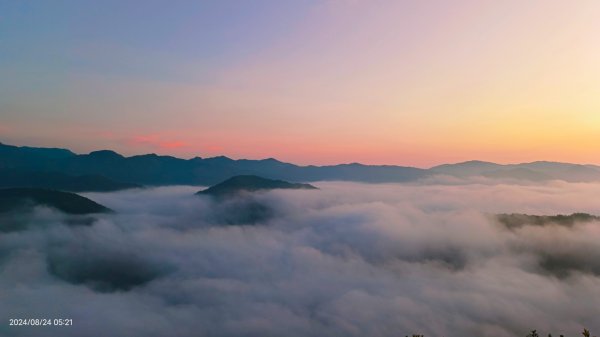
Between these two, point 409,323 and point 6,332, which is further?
point 409,323

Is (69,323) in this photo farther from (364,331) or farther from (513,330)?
(513,330)

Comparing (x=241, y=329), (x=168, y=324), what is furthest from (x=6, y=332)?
(x=241, y=329)

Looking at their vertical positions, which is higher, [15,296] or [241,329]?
[15,296]

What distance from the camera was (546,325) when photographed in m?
192

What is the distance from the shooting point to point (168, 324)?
190000 millimetres

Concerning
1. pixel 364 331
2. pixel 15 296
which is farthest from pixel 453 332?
pixel 15 296

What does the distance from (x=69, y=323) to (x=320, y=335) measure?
125102mm

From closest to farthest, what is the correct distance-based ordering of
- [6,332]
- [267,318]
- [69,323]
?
[6,332] → [69,323] → [267,318]

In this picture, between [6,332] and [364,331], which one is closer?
[6,332]

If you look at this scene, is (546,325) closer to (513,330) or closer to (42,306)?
(513,330)

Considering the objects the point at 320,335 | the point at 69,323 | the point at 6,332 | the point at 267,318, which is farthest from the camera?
the point at 267,318

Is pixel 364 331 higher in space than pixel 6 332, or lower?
lower

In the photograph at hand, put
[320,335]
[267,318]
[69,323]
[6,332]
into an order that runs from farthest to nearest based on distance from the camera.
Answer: [267,318]
[320,335]
[69,323]
[6,332]

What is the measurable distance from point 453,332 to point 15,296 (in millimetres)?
235200
